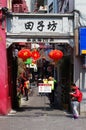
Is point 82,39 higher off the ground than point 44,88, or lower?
higher

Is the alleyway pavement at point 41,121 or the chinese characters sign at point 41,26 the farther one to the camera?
the chinese characters sign at point 41,26

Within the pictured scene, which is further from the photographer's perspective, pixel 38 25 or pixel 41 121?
pixel 38 25

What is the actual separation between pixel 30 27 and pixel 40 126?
6050mm

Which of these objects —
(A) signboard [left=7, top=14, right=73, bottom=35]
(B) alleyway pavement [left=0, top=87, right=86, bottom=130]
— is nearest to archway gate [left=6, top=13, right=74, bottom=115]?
(A) signboard [left=7, top=14, right=73, bottom=35]

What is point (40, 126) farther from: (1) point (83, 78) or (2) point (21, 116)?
(1) point (83, 78)

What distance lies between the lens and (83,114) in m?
20.1

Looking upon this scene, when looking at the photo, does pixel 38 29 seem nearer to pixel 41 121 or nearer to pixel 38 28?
pixel 38 28

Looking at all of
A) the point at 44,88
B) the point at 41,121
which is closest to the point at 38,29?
the point at 44,88

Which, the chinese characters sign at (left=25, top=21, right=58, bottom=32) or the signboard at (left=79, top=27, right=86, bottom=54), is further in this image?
the chinese characters sign at (left=25, top=21, right=58, bottom=32)

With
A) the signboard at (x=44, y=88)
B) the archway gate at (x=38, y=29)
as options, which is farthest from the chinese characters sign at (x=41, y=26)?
the signboard at (x=44, y=88)

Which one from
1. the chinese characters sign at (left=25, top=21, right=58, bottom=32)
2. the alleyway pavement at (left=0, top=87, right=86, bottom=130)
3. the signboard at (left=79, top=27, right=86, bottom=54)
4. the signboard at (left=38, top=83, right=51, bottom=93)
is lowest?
the alleyway pavement at (left=0, top=87, right=86, bottom=130)

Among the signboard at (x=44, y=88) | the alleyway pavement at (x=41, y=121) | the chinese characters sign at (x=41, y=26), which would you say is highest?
the chinese characters sign at (x=41, y=26)

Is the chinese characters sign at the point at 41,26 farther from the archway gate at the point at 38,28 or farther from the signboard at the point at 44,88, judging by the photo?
the signboard at the point at 44,88

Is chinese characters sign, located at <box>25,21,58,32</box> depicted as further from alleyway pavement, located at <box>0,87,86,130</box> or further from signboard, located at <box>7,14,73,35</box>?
alleyway pavement, located at <box>0,87,86,130</box>
